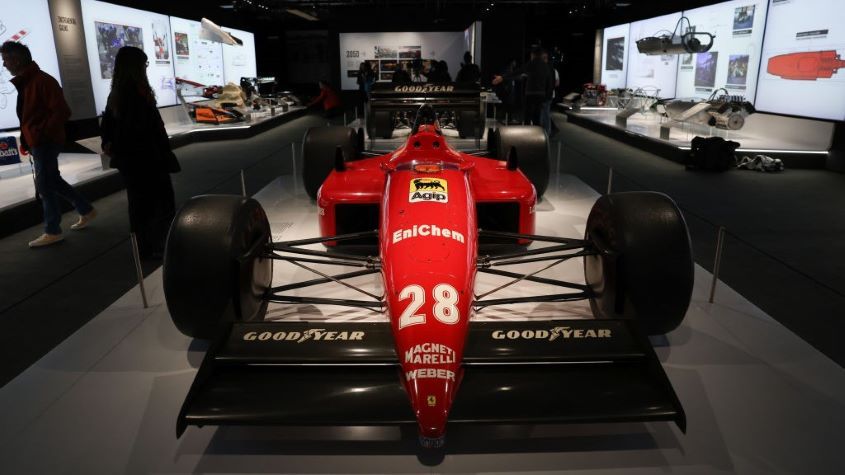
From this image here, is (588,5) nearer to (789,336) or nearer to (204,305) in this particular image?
(789,336)

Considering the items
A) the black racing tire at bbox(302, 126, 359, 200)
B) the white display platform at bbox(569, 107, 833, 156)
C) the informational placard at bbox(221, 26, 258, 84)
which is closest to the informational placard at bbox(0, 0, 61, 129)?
the black racing tire at bbox(302, 126, 359, 200)

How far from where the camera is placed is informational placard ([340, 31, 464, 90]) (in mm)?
18688

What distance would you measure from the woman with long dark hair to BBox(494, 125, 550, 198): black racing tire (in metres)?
2.78

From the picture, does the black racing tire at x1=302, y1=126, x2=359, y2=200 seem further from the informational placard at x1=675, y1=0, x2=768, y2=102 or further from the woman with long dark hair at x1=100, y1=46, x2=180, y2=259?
the informational placard at x1=675, y1=0, x2=768, y2=102

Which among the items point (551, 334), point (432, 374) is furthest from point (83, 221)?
point (551, 334)

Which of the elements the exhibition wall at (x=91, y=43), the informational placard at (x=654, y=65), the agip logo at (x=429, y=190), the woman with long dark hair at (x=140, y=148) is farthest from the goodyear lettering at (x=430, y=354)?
the informational placard at (x=654, y=65)

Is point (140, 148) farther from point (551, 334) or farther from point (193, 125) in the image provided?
point (193, 125)

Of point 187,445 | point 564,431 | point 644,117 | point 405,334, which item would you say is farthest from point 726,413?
point 644,117

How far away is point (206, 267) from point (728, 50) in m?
10.5

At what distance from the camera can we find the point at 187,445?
6.95ft

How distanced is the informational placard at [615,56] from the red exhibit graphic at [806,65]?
281 inches

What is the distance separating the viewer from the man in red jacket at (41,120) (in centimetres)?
440

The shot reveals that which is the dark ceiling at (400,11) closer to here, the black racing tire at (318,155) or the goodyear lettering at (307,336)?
the black racing tire at (318,155)

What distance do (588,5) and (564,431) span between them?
47.2 feet
